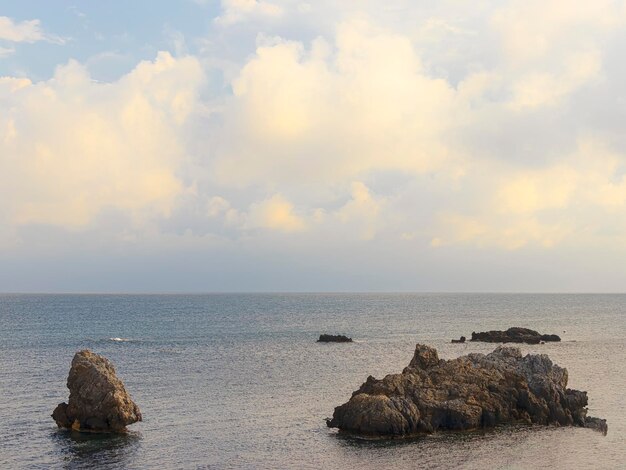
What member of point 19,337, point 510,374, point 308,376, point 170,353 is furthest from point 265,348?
Answer: point 510,374

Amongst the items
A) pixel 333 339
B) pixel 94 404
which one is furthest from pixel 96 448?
pixel 333 339

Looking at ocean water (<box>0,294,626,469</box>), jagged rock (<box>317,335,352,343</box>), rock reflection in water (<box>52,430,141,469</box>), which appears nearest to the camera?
rock reflection in water (<box>52,430,141,469</box>)

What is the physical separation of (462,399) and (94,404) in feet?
90.5

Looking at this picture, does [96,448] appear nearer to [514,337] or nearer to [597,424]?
[597,424]

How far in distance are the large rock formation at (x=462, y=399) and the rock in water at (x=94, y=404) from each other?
15.6m

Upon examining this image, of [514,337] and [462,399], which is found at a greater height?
[462,399]

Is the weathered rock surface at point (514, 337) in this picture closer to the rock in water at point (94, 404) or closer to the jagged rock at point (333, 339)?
the jagged rock at point (333, 339)

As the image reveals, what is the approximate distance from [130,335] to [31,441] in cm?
9603

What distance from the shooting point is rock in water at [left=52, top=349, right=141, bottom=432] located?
167ft

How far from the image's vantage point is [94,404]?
51000 mm

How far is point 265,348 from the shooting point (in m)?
114

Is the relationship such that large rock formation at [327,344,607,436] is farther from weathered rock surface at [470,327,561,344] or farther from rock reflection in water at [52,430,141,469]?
weathered rock surface at [470,327,561,344]

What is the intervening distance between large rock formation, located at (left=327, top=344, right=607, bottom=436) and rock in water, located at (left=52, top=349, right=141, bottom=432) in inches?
613

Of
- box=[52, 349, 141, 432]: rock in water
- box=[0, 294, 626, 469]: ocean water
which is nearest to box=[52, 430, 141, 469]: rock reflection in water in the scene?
box=[0, 294, 626, 469]: ocean water
